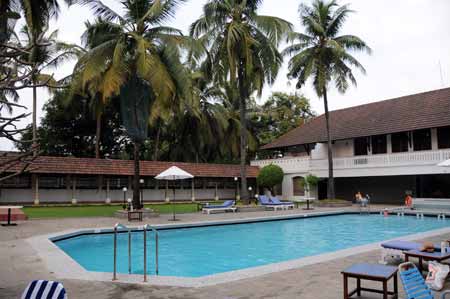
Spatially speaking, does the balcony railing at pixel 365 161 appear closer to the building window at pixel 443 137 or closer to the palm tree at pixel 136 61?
the building window at pixel 443 137

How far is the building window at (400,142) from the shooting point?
2744cm

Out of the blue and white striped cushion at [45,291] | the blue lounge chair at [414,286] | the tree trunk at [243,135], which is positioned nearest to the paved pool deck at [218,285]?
the blue lounge chair at [414,286]

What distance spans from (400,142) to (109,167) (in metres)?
19.6

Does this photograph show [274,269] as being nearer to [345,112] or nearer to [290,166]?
[290,166]

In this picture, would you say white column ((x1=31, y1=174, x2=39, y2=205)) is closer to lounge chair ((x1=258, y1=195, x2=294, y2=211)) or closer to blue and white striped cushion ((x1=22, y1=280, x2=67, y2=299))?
lounge chair ((x1=258, y1=195, x2=294, y2=211))

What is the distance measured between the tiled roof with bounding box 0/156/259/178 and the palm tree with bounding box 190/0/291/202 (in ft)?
22.3

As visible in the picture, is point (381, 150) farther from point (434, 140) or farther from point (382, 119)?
point (434, 140)

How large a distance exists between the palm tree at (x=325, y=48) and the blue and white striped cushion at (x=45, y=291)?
930 inches

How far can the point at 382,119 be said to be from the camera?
28.9m

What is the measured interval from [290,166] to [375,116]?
7.32 meters

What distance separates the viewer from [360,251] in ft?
31.2

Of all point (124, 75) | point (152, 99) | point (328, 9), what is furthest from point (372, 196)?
point (124, 75)

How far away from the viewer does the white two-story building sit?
2528cm

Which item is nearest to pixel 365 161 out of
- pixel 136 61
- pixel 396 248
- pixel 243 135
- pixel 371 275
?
pixel 243 135
